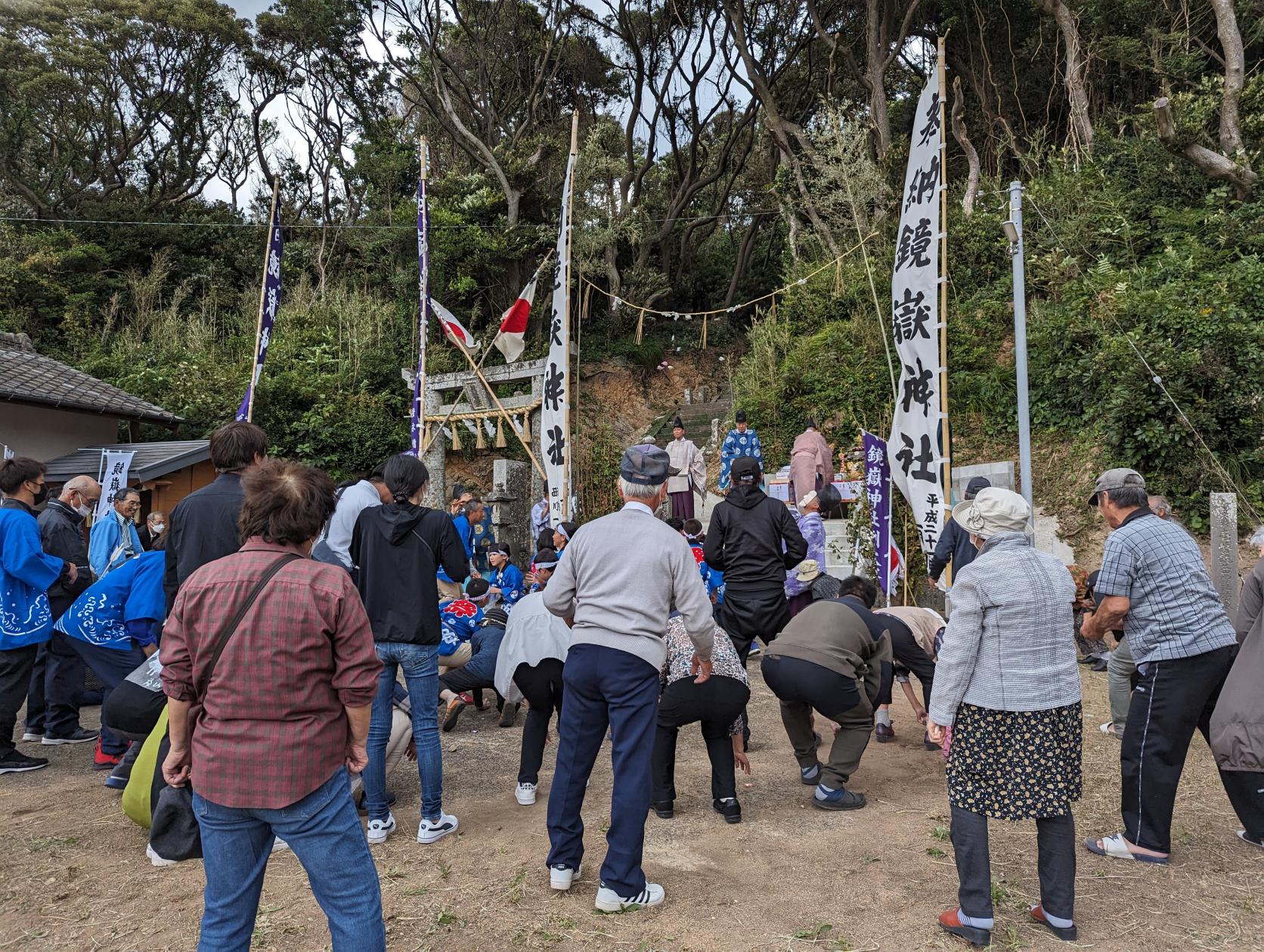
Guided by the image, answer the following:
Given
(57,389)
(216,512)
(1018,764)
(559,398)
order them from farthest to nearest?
(57,389)
(559,398)
(216,512)
(1018,764)

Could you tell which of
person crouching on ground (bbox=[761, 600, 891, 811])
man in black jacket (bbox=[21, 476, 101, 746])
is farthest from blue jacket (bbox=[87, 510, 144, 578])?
person crouching on ground (bbox=[761, 600, 891, 811])

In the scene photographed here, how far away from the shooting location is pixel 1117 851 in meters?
3.48

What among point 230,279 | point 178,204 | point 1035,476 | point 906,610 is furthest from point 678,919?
point 178,204

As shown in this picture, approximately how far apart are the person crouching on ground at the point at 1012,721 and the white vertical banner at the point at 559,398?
5.67m

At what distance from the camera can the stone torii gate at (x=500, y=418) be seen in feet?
41.7

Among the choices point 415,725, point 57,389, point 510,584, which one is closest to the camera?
point 415,725

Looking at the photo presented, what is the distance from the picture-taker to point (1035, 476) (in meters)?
10.0

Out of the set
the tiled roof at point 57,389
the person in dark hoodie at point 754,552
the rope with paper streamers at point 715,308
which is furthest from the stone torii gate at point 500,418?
the person in dark hoodie at point 754,552

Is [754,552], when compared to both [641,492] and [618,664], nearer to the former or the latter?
[641,492]

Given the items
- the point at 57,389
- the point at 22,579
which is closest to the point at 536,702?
the point at 22,579

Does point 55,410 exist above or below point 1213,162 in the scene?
below

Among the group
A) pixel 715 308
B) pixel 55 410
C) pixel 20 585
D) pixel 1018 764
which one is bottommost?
pixel 1018 764

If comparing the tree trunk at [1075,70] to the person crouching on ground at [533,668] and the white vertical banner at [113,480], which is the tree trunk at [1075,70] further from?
the white vertical banner at [113,480]

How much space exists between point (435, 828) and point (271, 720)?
2041 mm
